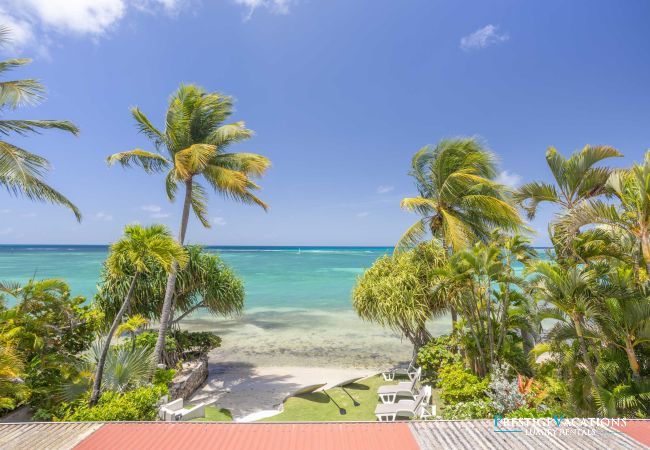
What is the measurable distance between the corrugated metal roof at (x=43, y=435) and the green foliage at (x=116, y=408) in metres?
1.16

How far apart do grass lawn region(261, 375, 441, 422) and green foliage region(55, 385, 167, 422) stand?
2684mm

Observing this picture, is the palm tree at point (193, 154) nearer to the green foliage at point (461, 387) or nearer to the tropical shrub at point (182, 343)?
the tropical shrub at point (182, 343)

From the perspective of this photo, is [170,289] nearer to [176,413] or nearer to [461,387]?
[176,413]

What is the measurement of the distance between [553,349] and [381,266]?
18.1 ft

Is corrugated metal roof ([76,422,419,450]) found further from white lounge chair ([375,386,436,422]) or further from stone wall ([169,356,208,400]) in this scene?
stone wall ([169,356,208,400])

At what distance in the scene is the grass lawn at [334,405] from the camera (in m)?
Result: 7.16

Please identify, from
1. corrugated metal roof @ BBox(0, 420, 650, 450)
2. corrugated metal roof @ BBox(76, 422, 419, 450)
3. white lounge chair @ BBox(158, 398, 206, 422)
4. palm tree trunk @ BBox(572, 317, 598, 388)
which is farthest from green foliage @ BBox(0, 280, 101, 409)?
palm tree trunk @ BBox(572, 317, 598, 388)

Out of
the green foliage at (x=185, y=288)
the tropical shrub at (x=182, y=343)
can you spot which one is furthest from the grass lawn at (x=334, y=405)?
the tropical shrub at (x=182, y=343)

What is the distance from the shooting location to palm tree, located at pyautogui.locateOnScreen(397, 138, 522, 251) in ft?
32.5

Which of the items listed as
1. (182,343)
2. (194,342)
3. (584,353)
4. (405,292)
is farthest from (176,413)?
(584,353)

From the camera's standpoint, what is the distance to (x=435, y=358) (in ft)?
30.4

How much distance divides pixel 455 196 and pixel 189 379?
32.7 ft

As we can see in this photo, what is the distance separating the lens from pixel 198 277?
10250mm

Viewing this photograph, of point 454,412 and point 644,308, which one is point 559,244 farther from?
point 454,412
